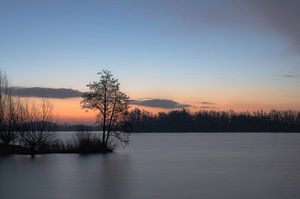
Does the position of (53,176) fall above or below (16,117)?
below

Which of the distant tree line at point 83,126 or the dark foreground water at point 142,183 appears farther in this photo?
the distant tree line at point 83,126

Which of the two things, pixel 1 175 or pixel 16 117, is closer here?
pixel 1 175

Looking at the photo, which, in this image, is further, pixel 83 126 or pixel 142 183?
pixel 83 126

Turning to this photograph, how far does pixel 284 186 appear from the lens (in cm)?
1927

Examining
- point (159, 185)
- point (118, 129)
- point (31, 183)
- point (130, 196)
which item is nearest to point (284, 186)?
point (159, 185)

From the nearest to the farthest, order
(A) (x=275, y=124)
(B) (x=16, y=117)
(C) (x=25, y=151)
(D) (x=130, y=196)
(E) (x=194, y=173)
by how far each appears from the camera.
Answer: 1. (D) (x=130, y=196)
2. (E) (x=194, y=173)
3. (C) (x=25, y=151)
4. (B) (x=16, y=117)
5. (A) (x=275, y=124)

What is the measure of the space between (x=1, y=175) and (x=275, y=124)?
18016cm

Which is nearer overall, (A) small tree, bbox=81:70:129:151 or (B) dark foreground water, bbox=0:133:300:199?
(B) dark foreground water, bbox=0:133:300:199

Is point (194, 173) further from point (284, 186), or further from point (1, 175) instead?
point (1, 175)

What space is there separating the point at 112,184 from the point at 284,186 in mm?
7303

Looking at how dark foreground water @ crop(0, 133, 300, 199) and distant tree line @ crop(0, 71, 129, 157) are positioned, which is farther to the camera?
distant tree line @ crop(0, 71, 129, 157)

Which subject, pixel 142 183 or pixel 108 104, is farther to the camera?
pixel 108 104

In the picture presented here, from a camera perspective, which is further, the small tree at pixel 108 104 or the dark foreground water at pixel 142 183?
the small tree at pixel 108 104

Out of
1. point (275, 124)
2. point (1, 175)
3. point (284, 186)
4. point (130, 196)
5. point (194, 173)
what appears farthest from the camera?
point (275, 124)
